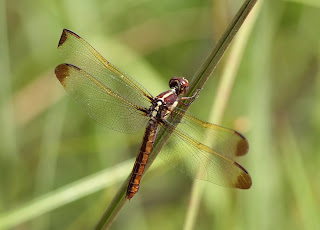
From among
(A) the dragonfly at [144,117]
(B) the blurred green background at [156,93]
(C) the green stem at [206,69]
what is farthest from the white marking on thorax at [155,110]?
(C) the green stem at [206,69]

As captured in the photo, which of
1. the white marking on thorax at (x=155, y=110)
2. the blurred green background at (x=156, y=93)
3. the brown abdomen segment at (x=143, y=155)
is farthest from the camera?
the blurred green background at (x=156, y=93)

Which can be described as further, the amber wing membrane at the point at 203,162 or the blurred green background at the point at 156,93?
the blurred green background at the point at 156,93

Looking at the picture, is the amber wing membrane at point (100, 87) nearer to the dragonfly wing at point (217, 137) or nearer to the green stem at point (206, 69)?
the dragonfly wing at point (217, 137)

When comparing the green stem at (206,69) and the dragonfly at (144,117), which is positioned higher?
the dragonfly at (144,117)

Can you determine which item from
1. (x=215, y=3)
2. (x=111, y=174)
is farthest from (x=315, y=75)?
(x=111, y=174)

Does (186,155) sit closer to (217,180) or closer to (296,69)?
(217,180)

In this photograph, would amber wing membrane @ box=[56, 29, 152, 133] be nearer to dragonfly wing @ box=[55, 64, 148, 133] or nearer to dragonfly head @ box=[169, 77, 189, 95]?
dragonfly wing @ box=[55, 64, 148, 133]

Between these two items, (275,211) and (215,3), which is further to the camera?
(215,3)
